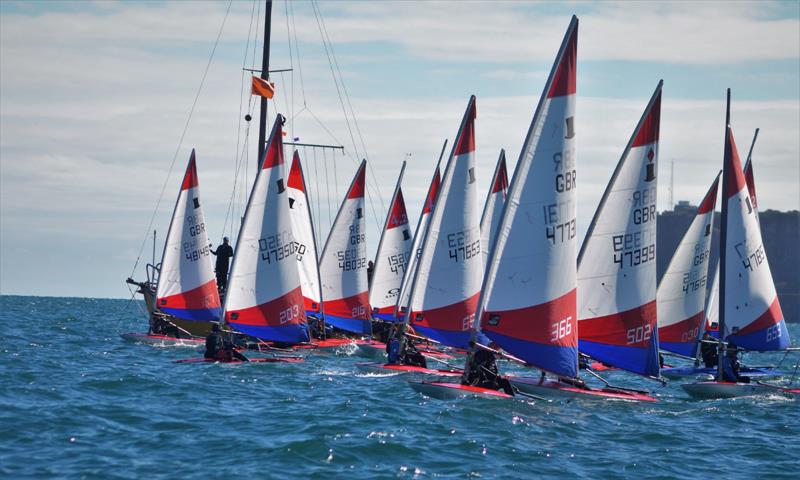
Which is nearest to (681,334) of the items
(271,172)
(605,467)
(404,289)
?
(404,289)

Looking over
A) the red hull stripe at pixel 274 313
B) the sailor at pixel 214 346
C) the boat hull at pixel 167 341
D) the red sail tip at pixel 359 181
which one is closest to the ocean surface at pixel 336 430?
the sailor at pixel 214 346

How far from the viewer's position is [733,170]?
31.1 meters

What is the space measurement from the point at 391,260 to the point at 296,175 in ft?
18.2

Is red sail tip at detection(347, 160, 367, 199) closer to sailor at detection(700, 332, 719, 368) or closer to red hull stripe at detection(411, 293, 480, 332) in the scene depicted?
sailor at detection(700, 332, 719, 368)

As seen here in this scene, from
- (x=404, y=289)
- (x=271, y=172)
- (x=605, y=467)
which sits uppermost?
(x=271, y=172)

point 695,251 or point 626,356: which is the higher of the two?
point 695,251

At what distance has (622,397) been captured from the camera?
25812 mm

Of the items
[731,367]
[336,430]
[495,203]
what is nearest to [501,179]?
[495,203]

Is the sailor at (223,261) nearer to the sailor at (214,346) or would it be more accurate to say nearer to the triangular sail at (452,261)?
the sailor at (214,346)

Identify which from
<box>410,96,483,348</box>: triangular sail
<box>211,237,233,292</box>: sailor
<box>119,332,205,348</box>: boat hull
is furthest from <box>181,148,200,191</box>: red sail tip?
<box>410,96,483,348</box>: triangular sail

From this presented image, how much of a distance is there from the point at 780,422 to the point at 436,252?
9973mm

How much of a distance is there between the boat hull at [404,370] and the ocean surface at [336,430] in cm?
58

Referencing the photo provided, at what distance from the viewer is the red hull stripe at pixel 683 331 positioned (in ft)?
129

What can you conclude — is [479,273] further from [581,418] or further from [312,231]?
[312,231]
